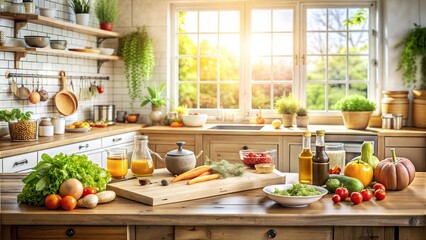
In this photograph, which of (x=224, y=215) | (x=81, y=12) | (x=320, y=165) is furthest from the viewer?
(x=81, y=12)

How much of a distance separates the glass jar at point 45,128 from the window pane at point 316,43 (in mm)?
3516

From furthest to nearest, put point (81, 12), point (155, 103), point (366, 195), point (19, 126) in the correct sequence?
1. point (155, 103)
2. point (81, 12)
3. point (19, 126)
4. point (366, 195)

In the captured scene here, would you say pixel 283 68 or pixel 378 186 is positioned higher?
pixel 283 68

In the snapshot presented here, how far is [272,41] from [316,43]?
0.59 m

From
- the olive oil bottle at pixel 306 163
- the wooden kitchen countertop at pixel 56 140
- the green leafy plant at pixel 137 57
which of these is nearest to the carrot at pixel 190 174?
the olive oil bottle at pixel 306 163

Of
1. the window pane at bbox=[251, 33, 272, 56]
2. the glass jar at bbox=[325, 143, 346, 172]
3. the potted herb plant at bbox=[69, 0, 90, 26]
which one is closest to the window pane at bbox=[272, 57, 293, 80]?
the window pane at bbox=[251, 33, 272, 56]

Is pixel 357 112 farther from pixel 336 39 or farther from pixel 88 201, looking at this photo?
pixel 88 201

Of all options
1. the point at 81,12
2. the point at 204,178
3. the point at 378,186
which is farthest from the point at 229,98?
the point at 378,186

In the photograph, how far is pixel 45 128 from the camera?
17.1 feet

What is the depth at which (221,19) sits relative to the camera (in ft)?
23.2

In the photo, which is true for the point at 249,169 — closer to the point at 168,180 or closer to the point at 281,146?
the point at 168,180

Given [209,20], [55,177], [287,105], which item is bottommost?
[55,177]

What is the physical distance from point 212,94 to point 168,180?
5.05 meters

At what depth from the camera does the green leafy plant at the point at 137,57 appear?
6777 mm
